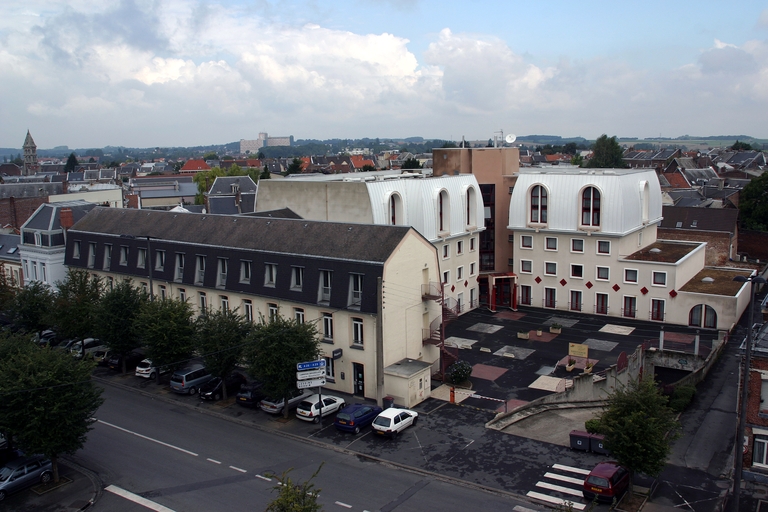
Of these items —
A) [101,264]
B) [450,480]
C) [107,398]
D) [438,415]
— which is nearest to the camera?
[450,480]

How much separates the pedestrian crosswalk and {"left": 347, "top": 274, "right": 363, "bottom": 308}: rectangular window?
45.1ft

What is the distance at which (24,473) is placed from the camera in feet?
86.8

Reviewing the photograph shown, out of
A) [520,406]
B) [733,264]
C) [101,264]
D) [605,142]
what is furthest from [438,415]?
[605,142]

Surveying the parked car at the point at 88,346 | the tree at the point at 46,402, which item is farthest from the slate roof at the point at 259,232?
the tree at the point at 46,402

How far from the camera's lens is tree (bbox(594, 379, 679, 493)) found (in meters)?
23.7

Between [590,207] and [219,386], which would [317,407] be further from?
[590,207]

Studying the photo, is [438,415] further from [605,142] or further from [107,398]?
[605,142]

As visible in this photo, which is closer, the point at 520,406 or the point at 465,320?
the point at 520,406

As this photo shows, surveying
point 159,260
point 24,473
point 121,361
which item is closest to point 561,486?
point 24,473

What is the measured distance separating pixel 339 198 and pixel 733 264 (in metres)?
→ 43.7

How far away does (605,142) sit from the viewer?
5094 inches

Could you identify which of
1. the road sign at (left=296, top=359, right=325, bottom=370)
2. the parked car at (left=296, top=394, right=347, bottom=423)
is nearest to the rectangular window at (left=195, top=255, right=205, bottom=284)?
the parked car at (left=296, top=394, right=347, bottom=423)

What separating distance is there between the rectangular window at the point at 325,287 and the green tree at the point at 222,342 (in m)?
4.60

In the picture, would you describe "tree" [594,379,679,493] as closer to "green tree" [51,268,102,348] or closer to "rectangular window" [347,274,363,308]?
"rectangular window" [347,274,363,308]
